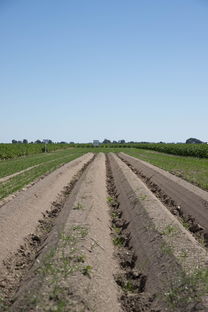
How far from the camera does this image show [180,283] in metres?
6.88

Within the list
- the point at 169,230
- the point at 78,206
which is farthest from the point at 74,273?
the point at 78,206

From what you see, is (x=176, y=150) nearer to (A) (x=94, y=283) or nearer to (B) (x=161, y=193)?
(B) (x=161, y=193)

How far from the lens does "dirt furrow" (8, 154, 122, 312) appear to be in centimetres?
618

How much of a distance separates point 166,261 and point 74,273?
191 cm

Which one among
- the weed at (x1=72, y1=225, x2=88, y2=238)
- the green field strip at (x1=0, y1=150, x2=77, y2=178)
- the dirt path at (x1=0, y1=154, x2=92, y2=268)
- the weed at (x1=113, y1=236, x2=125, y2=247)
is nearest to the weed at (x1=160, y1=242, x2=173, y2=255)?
the weed at (x1=113, y1=236, x2=125, y2=247)

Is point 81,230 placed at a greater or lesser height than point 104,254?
greater

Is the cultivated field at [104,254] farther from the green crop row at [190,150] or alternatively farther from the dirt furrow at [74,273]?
the green crop row at [190,150]

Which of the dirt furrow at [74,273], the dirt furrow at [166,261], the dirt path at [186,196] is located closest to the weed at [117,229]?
the dirt furrow at [166,261]

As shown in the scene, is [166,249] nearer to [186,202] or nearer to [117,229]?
[117,229]

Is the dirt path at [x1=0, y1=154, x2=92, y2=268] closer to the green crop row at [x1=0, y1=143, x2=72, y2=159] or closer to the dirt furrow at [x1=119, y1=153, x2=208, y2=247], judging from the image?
the dirt furrow at [x1=119, y1=153, x2=208, y2=247]

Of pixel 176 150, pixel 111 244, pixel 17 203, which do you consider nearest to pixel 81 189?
pixel 17 203

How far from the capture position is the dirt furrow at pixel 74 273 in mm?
6185

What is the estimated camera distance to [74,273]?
7.34 metres

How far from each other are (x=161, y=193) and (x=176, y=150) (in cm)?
4299
